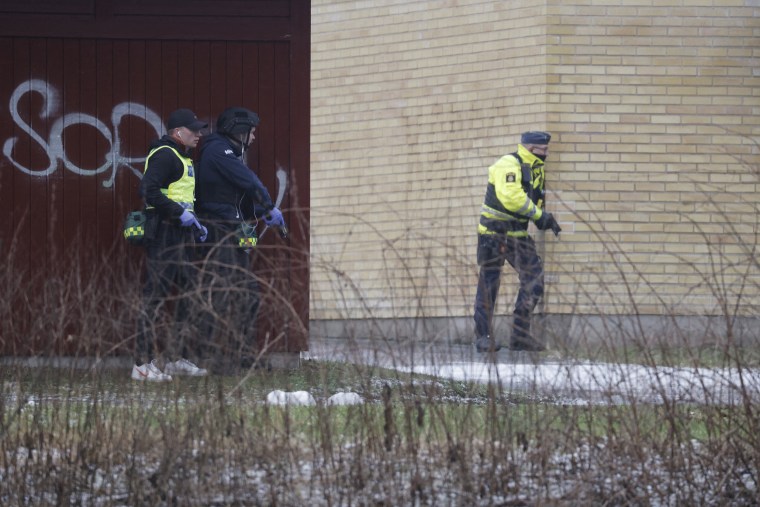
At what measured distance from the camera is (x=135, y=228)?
9781mm

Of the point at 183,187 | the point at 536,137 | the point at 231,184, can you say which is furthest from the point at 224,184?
the point at 536,137

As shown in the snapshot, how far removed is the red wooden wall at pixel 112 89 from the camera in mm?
10266

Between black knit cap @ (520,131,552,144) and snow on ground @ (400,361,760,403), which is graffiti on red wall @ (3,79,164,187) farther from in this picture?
snow on ground @ (400,361,760,403)

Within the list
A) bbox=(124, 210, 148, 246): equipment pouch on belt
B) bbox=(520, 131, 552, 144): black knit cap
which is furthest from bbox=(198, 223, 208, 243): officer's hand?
bbox=(520, 131, 552, 144): black knit cap

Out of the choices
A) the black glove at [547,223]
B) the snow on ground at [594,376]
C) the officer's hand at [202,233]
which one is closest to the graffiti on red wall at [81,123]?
the officer's hand at [202,233]

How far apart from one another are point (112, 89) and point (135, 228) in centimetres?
115

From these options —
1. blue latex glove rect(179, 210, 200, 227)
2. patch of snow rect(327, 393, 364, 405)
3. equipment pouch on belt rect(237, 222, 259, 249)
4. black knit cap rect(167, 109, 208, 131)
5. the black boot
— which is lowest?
patch of snow rect(327, 393, 364, 405)

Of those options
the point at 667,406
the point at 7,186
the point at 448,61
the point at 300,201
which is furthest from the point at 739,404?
the point at 448,61

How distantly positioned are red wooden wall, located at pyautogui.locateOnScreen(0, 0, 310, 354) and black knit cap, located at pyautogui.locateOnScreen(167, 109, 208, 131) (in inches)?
23.5

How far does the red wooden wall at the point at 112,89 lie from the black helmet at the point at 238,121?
45 cm

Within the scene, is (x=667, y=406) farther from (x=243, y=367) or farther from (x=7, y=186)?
(x=7, y=186)

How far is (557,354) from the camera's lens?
6176 millimetres

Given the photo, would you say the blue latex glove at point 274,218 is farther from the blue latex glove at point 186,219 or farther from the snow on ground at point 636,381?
the snow on ground at point 636,381

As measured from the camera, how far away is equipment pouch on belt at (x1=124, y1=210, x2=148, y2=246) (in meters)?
9.75
